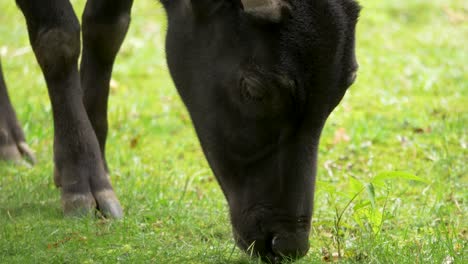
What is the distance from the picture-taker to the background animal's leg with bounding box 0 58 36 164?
20.7ft

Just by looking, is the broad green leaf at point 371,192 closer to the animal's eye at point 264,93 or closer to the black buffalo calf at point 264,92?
the black buffalo calf at point 264,92

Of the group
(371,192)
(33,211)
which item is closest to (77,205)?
(33,211)

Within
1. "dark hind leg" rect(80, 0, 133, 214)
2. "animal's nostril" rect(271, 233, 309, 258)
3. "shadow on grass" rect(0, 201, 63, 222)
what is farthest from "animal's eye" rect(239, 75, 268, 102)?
"dark hind leg" rect(80, 0, 133, 214)

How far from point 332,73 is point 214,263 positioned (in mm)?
1006

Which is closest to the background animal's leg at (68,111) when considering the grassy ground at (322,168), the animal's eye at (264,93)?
the grassy ground at (322,168)

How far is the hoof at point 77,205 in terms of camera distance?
4.93 metres

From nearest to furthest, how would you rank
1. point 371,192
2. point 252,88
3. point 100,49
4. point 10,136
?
1. point 252,88
2. point 371,192
3. point 100,49
4. point 10,136

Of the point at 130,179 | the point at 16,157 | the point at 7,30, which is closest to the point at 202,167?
the point at 130,179

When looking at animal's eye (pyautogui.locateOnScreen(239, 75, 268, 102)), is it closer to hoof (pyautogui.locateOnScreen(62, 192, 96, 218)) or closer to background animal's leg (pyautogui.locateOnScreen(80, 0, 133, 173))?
hoof (pyautogui.locateOnScreen(62, 192, 96, 218))

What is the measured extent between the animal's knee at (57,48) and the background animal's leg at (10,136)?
4.72ft

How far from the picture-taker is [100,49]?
5.50m

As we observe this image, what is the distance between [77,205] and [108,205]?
0.54ft

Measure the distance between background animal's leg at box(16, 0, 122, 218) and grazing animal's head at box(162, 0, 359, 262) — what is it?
100 cm

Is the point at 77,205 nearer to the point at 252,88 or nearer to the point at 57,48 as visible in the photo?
the point at 57,48
